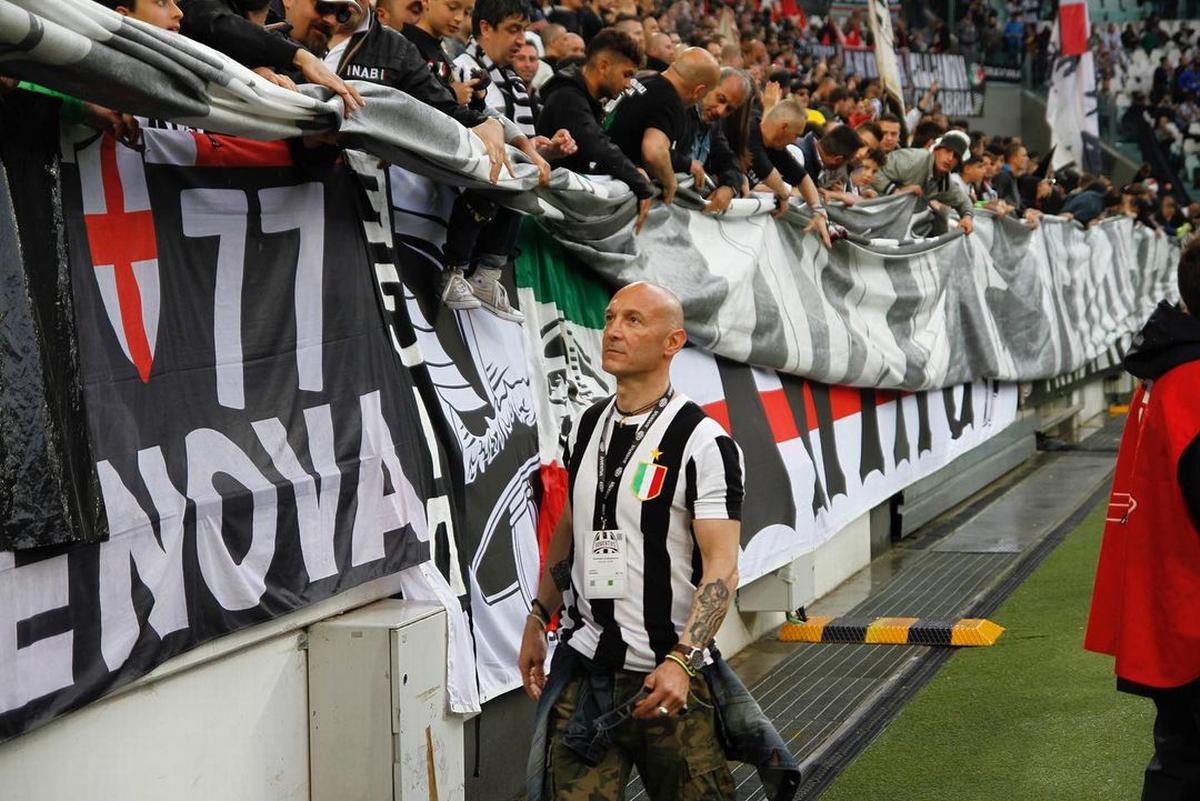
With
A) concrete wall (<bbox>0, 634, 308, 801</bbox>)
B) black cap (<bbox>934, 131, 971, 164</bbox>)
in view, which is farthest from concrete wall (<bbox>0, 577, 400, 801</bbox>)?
black cap (<bbox>934, 131, 971, 164</bbox>)

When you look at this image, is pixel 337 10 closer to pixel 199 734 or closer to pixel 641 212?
pixel 641 212

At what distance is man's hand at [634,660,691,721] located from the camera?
3.65m

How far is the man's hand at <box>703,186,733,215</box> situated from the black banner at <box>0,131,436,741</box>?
2.91 metres

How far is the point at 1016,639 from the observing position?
787 cm

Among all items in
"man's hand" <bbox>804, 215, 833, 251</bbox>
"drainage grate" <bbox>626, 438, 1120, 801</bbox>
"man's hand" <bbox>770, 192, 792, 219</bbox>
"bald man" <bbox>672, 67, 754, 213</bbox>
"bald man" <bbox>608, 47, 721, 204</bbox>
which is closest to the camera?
"drainage grate" <bbox>626, 438, 1120, 801</bbox>

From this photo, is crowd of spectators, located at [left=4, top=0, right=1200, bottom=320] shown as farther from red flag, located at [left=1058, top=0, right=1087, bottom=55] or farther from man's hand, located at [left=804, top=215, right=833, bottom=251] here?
red flag, located at [left=1058, top=0, right=1087, bottom=55]

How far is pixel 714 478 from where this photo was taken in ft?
12.5

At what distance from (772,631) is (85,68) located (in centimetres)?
567

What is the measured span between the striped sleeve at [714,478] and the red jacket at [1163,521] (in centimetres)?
121

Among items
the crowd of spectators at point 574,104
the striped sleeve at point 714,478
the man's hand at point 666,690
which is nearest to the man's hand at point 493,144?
the crowd of spectators at point 574,104

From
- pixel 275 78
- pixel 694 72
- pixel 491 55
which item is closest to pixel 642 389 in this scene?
pixel 275 78

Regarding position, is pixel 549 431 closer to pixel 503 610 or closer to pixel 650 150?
pixel 503 610

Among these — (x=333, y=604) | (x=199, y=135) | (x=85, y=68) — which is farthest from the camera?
(x=333, y=604)

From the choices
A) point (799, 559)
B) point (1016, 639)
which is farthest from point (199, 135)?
point (1016, 639)
